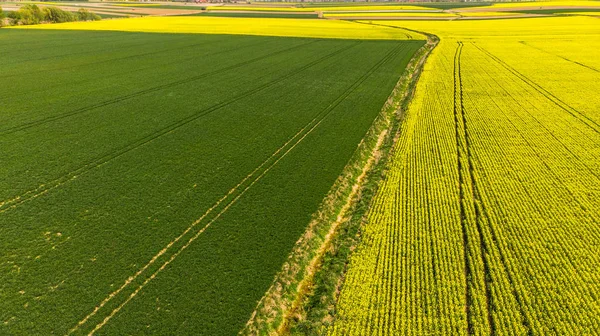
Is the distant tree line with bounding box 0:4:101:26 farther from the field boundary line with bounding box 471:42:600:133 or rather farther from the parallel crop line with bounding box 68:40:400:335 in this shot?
the field boundary line with bounding box 471:42:600:133

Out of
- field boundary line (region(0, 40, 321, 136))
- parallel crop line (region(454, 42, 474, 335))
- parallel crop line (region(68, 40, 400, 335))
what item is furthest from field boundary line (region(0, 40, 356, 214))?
parallel crop line (region(454, 42, 474, 335))

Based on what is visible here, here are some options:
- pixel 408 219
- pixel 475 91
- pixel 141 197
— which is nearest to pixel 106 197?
pixel 141 197

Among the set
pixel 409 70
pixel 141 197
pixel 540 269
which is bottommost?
pixel 540 269

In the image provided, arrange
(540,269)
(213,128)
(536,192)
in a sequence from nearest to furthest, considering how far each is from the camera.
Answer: (540,269) → (536,192) → (213,128)

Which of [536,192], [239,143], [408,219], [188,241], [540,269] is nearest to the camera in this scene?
[540,269]

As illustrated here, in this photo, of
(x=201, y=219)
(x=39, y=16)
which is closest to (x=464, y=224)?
(x=201, y=219)

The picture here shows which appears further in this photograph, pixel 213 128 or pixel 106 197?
pixel 213 128

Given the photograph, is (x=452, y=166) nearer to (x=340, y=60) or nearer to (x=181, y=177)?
(x=181, y=177)

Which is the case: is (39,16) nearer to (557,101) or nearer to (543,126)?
(543,126)
